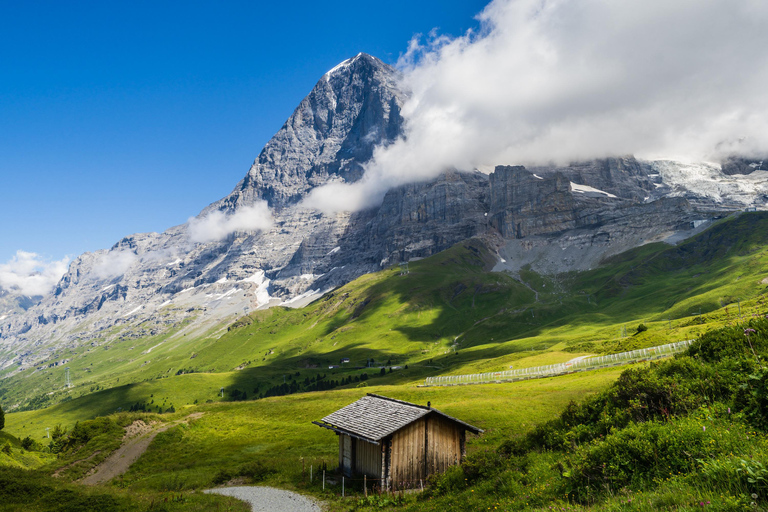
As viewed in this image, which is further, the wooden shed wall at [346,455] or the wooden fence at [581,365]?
the wooden fence at [581,365]

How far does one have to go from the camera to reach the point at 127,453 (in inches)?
2211

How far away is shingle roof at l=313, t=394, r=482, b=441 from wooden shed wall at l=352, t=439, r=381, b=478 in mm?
1597

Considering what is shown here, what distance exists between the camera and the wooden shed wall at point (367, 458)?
33.0 meters

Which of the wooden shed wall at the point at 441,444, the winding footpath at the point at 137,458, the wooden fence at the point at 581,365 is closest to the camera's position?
the winding footpath at the point at 137,458

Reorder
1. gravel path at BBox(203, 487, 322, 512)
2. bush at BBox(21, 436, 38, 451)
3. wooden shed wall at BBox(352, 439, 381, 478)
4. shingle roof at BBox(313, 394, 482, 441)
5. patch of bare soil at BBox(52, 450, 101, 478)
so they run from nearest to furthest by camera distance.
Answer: gravel path at BBox(203, 487, 322, 512) → shingle roof at BBox(313, 394, 482, 441) → wooden shed wall at BBox(352, 439, 381, 478) → patch of bare soil at BBox(52, 450, 101, 478) → bush at BBox(21, 436, 38, 451)

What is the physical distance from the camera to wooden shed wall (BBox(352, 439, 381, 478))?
3297cm

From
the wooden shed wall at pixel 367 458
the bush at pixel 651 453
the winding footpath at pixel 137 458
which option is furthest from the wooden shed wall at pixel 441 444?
the bush at pixel 651 453

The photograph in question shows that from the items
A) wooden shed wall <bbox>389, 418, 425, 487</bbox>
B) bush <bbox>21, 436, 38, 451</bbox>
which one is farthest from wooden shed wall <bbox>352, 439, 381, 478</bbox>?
bush <bbox>21, 436, 38, 451</bbox>

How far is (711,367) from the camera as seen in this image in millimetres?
19375

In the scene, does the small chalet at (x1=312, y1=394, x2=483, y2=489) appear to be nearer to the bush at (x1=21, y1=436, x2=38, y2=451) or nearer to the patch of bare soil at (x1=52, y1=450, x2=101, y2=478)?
the patch of bare soil at (x1=52, y1=450, x2=101, y2=478)

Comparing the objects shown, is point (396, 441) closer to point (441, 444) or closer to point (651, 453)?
point (441, 444)

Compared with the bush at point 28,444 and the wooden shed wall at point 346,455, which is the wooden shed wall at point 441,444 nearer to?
the wooden shed wall at point 346,455

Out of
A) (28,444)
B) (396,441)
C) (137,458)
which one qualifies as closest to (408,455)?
(396,441)

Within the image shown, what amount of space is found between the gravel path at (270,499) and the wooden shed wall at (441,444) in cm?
1000
